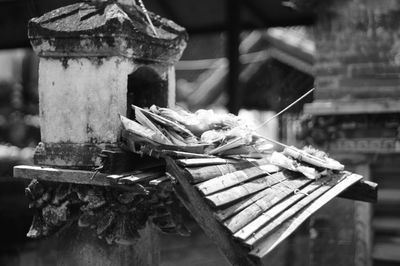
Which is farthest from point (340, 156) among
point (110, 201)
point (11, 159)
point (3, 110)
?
point (3, 110)

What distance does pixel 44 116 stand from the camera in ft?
13.3

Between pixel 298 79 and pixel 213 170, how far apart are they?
5944mm

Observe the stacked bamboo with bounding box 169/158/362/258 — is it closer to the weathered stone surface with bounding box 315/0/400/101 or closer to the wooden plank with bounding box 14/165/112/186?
the wooden plank with bounding box 14/165/112/186

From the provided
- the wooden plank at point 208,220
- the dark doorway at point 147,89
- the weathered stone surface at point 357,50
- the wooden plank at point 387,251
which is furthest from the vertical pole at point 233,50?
the wooden plank at point 208,220

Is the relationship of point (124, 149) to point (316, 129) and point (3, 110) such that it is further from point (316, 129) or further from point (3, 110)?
point (3, 110)

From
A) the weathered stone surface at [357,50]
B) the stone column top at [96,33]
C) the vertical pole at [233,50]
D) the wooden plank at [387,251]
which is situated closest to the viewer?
the stone column top at [96,33]

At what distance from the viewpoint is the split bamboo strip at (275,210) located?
10.2 ft

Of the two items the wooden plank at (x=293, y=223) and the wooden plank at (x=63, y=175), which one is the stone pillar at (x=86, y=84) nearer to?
the wooden plank at (x=63, y=175)

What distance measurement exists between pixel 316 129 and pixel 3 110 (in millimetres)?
11704

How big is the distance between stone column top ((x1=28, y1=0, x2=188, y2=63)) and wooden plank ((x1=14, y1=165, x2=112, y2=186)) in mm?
831

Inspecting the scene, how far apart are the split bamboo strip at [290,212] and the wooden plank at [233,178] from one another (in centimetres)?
34

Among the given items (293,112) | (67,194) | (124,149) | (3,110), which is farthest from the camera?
(3,110)

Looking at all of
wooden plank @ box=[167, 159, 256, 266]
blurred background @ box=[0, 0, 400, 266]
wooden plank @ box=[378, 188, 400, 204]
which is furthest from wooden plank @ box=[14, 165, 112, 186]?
wooden plank @ box=[378, 188, 400, 204]

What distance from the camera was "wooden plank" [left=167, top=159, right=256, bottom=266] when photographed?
10.6 ft
